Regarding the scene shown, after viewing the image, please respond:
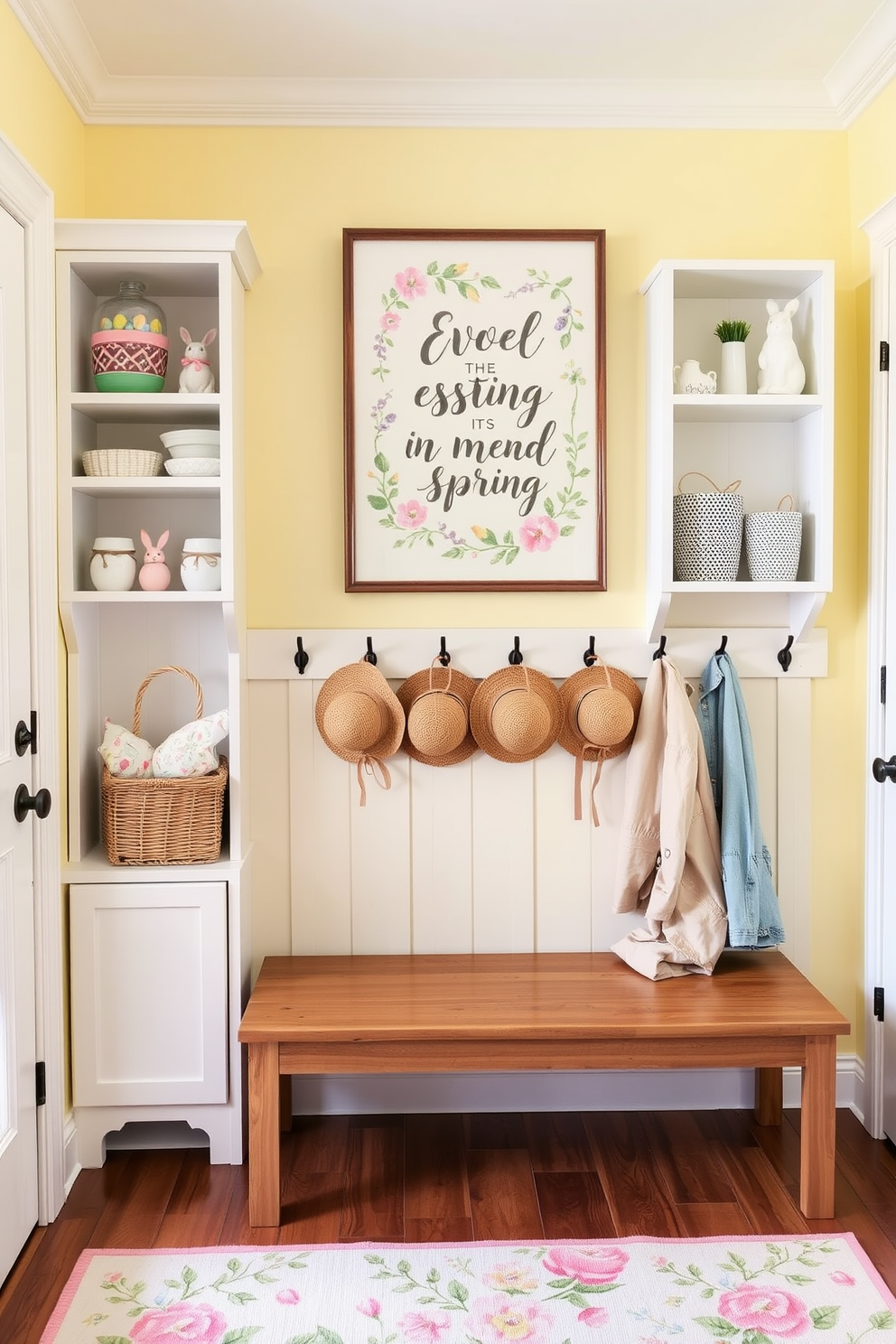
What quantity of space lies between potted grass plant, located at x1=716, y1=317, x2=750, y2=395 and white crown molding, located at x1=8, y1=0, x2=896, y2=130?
1.78ft

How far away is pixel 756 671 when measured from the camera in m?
2.52

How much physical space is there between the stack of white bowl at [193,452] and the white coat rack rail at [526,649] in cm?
43

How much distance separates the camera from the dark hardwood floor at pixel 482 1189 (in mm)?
2025

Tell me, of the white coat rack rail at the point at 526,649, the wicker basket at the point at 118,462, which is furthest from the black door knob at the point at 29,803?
the wicker basket at the point at 118,462

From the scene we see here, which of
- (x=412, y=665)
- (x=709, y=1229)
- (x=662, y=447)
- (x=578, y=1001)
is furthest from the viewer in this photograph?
(x=412, y=665)

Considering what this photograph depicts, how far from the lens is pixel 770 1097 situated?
2.47 metres

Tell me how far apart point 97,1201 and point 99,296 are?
6.83 ft

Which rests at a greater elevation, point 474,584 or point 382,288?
point 382,288

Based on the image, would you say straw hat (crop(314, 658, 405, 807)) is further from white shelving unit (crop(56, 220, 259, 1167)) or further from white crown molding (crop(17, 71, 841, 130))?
white crown molding (crop(17, 71, 841, 130))

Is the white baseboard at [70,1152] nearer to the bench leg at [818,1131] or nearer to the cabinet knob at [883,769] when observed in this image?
the bench leg at [818,1131]

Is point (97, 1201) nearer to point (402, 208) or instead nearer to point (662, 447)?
point (662, 447)

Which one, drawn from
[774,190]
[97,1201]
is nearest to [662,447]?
[774,190]

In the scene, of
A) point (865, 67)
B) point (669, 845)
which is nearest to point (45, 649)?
point (669, 845)

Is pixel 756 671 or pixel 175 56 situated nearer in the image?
pixel 175 56
